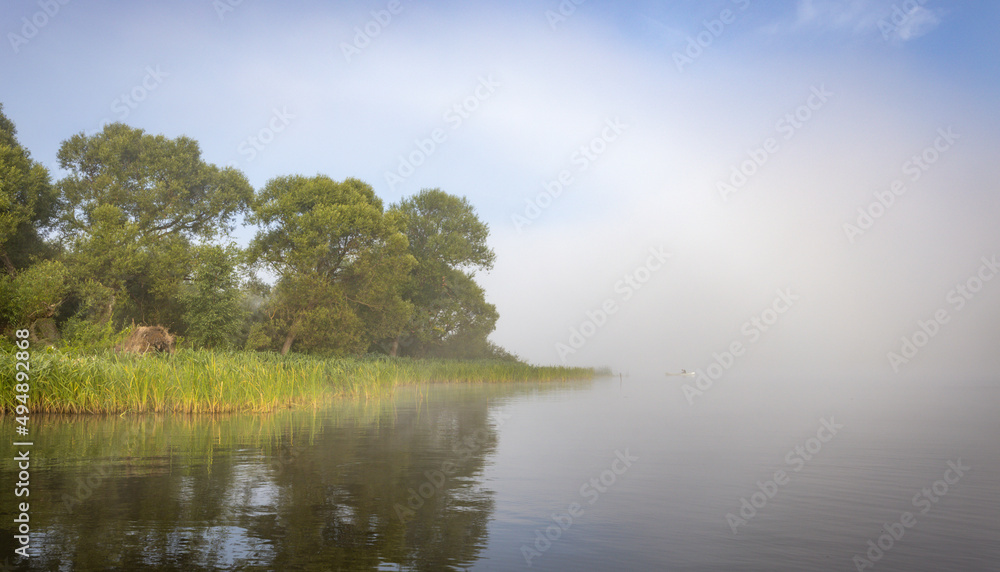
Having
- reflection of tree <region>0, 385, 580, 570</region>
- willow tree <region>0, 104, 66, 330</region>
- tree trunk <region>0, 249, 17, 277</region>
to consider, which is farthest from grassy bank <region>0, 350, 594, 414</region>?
tree trunk <region>0, 249, 17, 277</region>

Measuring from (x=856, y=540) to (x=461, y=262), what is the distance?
192 ft

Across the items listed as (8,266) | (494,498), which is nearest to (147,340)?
(8,266)

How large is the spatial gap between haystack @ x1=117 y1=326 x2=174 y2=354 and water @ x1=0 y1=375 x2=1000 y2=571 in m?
13.3

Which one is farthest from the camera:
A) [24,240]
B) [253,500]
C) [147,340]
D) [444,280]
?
[444,280]

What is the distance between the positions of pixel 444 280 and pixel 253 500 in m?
55.0

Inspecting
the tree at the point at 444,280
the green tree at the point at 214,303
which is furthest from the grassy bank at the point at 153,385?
the tree at the point at 444,280

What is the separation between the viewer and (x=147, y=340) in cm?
3216

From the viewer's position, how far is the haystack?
31047 millimetres

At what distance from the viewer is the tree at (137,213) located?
137 feet

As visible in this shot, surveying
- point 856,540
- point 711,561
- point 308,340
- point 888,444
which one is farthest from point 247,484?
point 308,340

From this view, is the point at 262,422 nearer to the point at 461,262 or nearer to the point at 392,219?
the point at 392,219

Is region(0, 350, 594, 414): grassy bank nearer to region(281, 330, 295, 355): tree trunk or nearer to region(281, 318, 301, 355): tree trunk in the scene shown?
region(281, 318, 301, 355): tree trunk

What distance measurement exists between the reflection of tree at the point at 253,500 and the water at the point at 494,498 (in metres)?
0.04

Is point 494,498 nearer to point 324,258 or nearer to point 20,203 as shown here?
point 324,258
